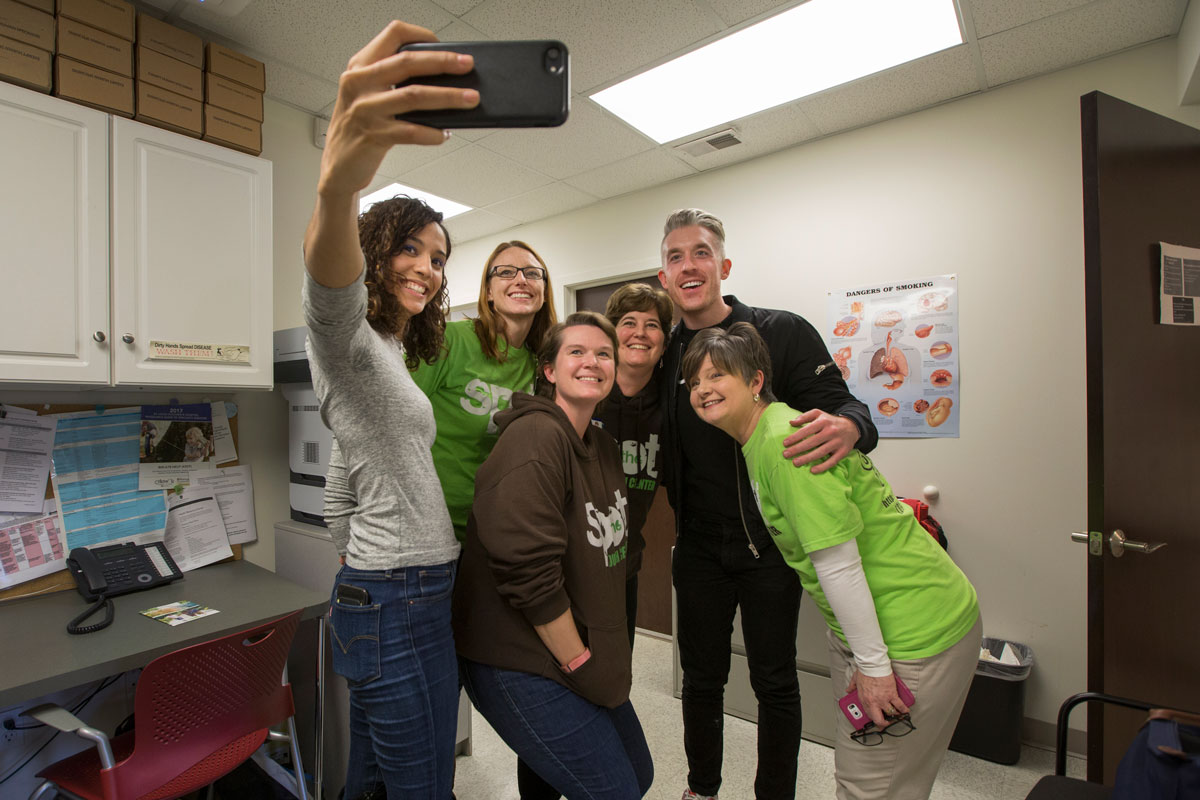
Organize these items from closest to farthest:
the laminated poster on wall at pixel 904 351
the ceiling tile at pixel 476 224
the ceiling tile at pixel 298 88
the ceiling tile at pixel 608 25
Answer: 1. the ceiling tile at pixel 608 25
2. the ceiling tile at pixel 298 88
3. the laminated poster on wall at pixel 904 351
4. the ceiling tile at pixel 476 224

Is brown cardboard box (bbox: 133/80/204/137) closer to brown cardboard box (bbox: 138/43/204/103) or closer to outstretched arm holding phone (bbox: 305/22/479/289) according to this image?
brown cardboard box (bbox: 138/43/204/103)

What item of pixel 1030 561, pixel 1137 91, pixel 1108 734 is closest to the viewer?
pixel 1108 734

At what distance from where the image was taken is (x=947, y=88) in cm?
245

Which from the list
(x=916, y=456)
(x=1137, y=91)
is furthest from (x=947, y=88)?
(x=916, y=456)

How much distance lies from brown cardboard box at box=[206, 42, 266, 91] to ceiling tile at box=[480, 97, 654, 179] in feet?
3.34

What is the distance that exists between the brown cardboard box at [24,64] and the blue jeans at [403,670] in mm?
1639

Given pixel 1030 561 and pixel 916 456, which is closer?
pixel 1030 561

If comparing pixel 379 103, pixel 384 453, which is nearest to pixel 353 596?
pixel 384 453

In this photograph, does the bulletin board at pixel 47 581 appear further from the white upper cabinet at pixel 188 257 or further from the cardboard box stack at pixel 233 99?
the cardboard box stack at pixel 233 99

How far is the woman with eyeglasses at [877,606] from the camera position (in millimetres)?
1148

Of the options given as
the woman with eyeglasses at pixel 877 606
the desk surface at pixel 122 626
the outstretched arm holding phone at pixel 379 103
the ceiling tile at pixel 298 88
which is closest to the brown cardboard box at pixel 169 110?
the ceiling tile at pixel 298 88

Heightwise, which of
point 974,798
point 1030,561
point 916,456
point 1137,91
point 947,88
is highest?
point 947,88

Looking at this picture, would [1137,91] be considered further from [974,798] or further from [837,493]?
[974,798]

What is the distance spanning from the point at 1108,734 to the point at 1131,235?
1328 millimetres
